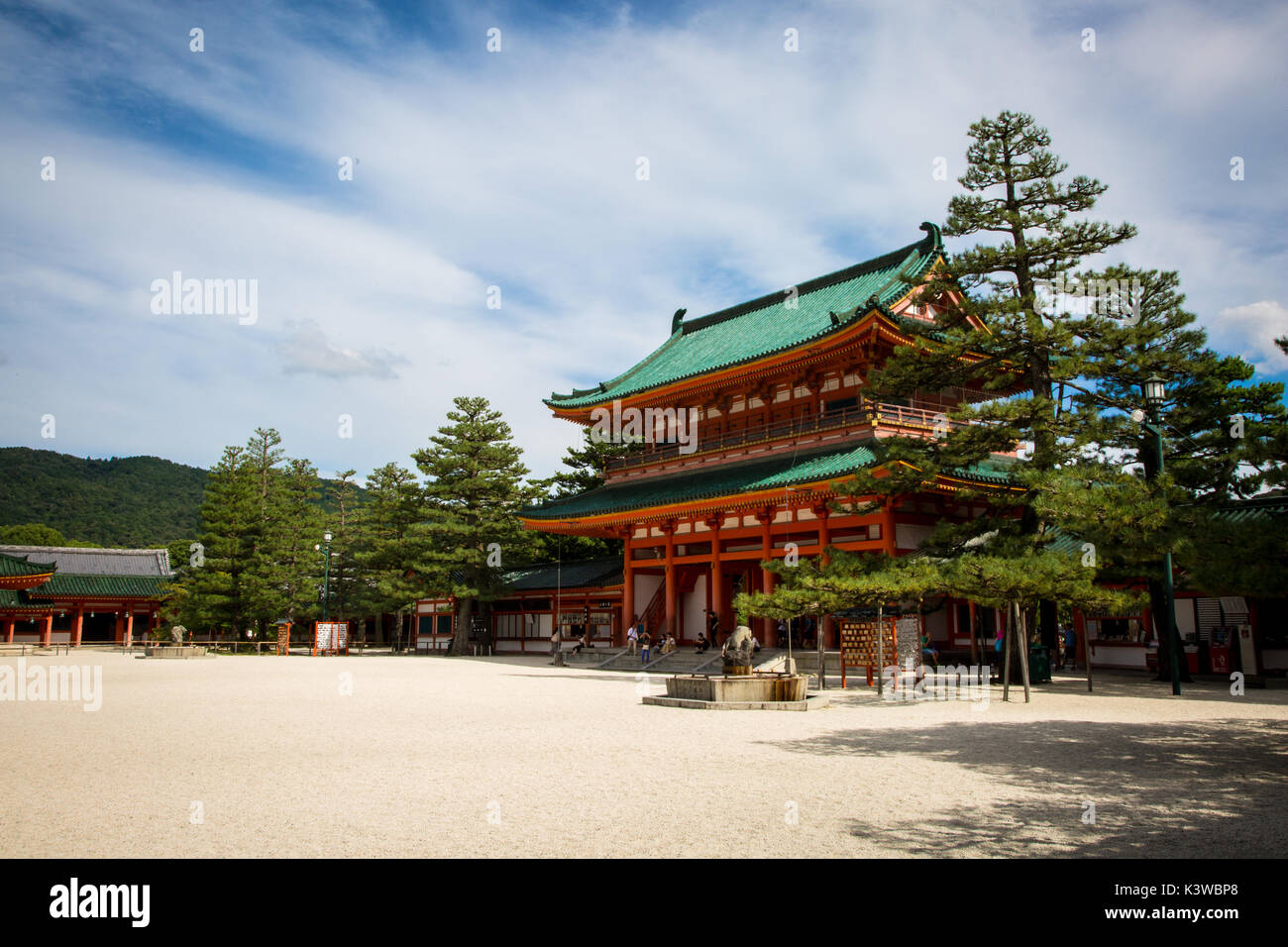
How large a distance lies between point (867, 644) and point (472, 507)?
26375 millimetres

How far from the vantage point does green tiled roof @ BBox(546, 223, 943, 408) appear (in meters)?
30.3

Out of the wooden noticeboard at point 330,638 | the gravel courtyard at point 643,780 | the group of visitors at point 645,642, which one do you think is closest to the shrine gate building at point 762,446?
the group of visitors at point 645,642

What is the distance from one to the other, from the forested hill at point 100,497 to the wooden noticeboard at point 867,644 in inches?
3048

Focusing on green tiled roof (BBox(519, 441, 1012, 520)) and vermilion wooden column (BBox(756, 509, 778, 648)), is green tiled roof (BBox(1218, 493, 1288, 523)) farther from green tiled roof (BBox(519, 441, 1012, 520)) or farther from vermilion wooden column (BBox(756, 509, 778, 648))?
vermilion wooden column (BBox(756, 509, 778, 648))

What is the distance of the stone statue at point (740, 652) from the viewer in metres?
16.8

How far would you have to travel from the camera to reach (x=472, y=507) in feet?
140

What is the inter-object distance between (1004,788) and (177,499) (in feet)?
389

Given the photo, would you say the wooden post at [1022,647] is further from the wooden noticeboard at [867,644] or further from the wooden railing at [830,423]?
the wooden railing at [830,423]

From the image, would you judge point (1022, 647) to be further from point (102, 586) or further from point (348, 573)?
point (102, 586)

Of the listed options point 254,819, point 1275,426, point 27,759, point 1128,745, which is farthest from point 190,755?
point 1275,426

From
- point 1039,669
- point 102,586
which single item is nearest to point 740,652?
point 1039,669

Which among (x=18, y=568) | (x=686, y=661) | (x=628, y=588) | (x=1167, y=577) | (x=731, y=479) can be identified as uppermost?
(x=731, y=479)

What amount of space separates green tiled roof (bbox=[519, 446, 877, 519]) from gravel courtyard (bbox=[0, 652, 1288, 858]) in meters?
9.82
